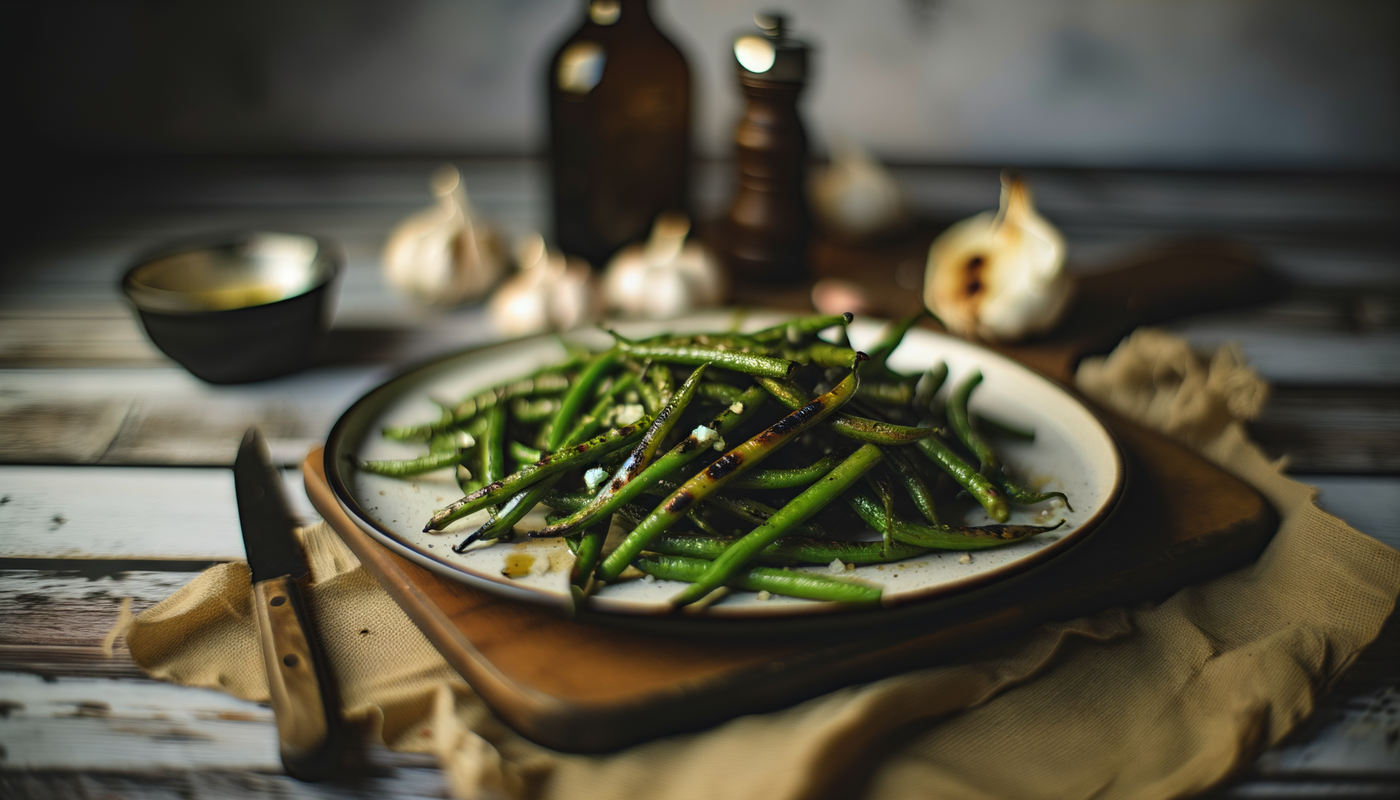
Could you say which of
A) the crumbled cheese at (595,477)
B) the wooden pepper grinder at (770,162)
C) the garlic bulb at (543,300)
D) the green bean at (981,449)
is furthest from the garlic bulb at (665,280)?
the crumbled cheese at (595,477)

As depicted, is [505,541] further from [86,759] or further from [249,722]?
[86,759]

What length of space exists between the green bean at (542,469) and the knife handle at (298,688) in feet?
0.91

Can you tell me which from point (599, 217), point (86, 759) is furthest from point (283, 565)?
point (599, 217)

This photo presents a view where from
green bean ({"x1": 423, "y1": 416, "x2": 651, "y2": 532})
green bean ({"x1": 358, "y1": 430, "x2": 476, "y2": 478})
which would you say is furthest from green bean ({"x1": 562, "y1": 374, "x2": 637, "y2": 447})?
green bean ({"x1": 358, "y1": 430, "x2": 476, "y2": 478})

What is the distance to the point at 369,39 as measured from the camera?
433 centimetres

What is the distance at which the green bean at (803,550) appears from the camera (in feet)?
5.19

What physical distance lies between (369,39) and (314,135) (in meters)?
0.64

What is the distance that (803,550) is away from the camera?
1590mm

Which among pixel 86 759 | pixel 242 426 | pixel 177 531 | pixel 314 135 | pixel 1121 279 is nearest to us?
pixel 86 759

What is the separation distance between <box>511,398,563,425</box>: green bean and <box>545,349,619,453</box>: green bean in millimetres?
54

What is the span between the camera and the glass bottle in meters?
2.99

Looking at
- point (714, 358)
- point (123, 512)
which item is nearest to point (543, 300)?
point (714, 358)

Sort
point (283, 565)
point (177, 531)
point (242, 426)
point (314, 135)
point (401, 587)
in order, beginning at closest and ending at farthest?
point (401, 587) < point (283, 565) < point (177, 531) < point (242, 426) < point (314, 135)

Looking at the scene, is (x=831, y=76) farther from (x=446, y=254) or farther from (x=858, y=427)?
(x=858, y=427)
